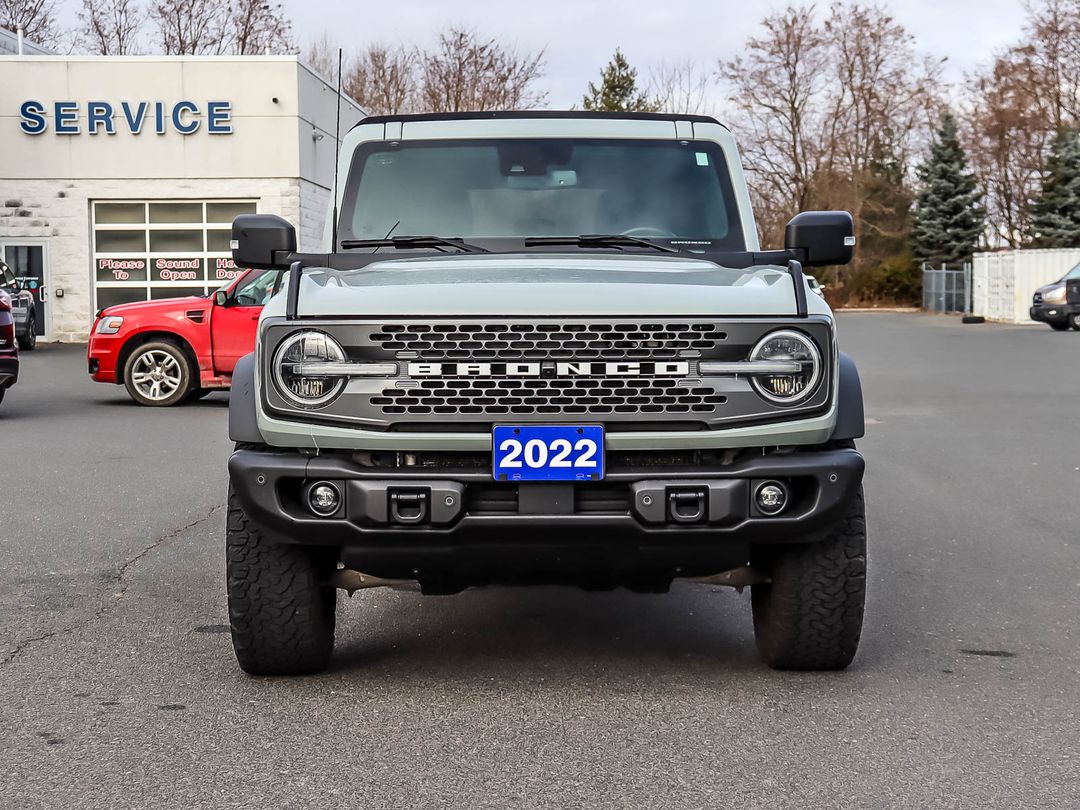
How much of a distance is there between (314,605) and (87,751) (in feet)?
2.88

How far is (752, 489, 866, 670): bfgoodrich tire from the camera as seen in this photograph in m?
4.70

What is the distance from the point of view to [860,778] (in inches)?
153

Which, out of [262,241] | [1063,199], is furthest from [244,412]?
[1063,199]

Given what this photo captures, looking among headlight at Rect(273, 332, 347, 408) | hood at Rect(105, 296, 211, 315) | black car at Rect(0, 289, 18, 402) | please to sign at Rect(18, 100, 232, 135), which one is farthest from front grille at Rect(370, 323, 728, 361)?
please to sign at Rect(18, 100, 232, 135)

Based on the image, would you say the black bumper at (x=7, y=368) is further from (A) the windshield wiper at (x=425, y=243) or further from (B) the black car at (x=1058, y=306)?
(B) the black car at (x=1058, y=306)

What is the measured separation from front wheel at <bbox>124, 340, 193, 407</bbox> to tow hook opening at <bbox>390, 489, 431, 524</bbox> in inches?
507

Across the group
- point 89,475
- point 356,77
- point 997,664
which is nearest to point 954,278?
point 356,77

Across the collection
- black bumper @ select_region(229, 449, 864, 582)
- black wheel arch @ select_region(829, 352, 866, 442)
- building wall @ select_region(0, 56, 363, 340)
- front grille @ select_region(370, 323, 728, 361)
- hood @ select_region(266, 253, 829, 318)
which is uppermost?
building wall @ select_region(0, 56, 363, 340)

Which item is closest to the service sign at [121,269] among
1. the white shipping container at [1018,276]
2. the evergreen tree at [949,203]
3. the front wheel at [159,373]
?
the front wheel at [159,373]

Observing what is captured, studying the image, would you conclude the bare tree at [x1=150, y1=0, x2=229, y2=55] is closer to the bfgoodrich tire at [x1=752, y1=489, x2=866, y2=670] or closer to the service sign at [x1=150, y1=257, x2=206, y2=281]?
the service sign at [x1=150, y1=257, x2=206, y2=281]

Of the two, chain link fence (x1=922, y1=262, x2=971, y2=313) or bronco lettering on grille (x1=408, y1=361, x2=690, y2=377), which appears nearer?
bronco lettering on grille (x1=408, y1=361, x2=690, y2=377)

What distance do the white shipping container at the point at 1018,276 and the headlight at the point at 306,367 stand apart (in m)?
40.6

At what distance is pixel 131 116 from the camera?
32281 millimetres

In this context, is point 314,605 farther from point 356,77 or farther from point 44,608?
point 356,77
